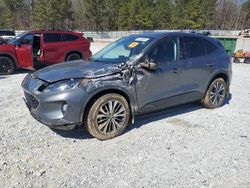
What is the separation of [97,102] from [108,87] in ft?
0.92

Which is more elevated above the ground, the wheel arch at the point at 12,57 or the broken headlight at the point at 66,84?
the broken headlight at the point at 66,84

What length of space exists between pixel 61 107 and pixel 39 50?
20.6 ft

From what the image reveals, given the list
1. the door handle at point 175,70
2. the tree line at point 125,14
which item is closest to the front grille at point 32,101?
the door handle at point 175,70

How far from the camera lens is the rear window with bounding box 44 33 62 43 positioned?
9.05 meters

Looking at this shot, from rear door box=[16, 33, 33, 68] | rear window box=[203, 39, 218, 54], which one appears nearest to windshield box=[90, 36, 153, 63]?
rear window box=[203, 39, 218, 54]

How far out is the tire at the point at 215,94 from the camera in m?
5.20

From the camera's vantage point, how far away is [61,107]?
135 inches

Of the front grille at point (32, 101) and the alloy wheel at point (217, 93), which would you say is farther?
the alloy wheel at point (217, 93)

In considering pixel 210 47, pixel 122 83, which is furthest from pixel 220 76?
pixel 122 83

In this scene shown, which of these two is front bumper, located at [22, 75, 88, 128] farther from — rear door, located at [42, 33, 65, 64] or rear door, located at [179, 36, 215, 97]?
rear door, located at [42, 33, 65, 64]

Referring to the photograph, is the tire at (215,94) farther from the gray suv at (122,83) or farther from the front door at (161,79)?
the front door at (161,79)

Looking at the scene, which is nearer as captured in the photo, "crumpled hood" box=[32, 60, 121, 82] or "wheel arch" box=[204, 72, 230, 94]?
"crumpled hood" box=[32, 60, 121, 82]

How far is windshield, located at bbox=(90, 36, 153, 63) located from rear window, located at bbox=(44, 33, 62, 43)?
496 centimetres

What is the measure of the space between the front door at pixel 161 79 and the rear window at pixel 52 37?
19.7 feet
